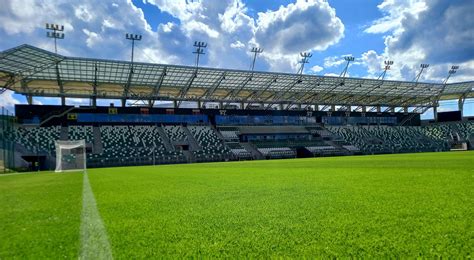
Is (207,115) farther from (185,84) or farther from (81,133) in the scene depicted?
(81,133)

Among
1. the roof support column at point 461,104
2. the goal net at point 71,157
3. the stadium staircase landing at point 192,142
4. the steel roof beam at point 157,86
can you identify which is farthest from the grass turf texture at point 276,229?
the roof support column at point 461,104

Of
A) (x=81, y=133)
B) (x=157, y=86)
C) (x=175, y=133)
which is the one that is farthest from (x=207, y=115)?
(x=81, y=133)

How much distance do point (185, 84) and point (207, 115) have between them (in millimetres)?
11329

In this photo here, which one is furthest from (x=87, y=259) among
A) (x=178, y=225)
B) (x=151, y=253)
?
(x=178, y=225)

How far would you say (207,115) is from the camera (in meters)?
62.3

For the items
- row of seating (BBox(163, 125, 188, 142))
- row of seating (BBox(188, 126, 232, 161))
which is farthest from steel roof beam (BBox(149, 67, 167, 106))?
row of seating (BBox(188, 126, 232, 161))

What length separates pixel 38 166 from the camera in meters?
39.4

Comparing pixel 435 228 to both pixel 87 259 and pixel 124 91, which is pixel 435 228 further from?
pixel 124 91

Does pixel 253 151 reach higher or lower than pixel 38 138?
lower

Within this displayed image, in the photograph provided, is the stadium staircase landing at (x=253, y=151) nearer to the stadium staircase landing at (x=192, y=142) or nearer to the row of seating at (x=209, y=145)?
the row of seating at (x=209, y=145)

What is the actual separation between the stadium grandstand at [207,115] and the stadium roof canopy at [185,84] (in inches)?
6.7

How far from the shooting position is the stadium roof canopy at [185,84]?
136 feet

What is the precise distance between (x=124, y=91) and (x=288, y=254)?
53406 millimetres

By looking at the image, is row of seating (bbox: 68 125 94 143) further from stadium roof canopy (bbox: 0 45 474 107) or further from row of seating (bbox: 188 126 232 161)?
row of seating (bbox: 188 126 232 161)
